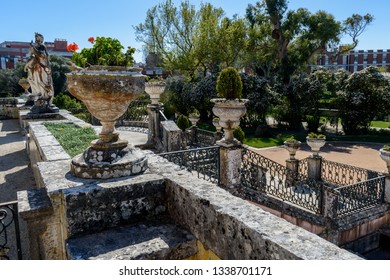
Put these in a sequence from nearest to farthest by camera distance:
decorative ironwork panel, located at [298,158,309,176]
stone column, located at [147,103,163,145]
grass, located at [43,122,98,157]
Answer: grass, located at [43,122,98,157]
stone column, located at [147,103,163,145]
decorative ironwork panel, located at [298,158,309,176]

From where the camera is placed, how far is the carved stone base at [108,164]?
3061mm

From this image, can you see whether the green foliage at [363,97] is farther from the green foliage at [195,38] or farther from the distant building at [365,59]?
the distant building at [365,59]

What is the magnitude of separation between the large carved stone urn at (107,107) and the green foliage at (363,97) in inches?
909

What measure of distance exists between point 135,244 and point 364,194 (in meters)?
9.39

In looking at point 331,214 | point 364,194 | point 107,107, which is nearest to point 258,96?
point 364,194

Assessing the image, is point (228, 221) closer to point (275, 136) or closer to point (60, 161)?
point (60, 161)

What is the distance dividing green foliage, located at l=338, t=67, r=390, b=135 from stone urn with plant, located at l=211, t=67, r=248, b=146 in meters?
17.7

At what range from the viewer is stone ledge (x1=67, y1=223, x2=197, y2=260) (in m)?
2.42

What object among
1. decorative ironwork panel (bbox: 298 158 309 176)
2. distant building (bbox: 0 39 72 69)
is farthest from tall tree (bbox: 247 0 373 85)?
distant building (bbox: 0 39 72 69)

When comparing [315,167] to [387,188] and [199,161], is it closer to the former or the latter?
[387,188]

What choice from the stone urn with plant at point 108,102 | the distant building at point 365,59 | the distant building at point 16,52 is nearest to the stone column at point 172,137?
the stone urn with plant at point 108,102

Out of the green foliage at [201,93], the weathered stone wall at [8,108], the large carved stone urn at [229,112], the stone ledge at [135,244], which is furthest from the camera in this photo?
the green foliage at [201,93]

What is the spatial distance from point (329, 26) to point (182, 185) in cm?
2968

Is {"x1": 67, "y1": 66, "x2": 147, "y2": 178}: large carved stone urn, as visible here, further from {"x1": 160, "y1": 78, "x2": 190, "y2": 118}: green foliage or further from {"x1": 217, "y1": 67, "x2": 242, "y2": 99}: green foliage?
{"x1": 160, "y1": 78, "x2": 190, "y2": 118}: green foliage
